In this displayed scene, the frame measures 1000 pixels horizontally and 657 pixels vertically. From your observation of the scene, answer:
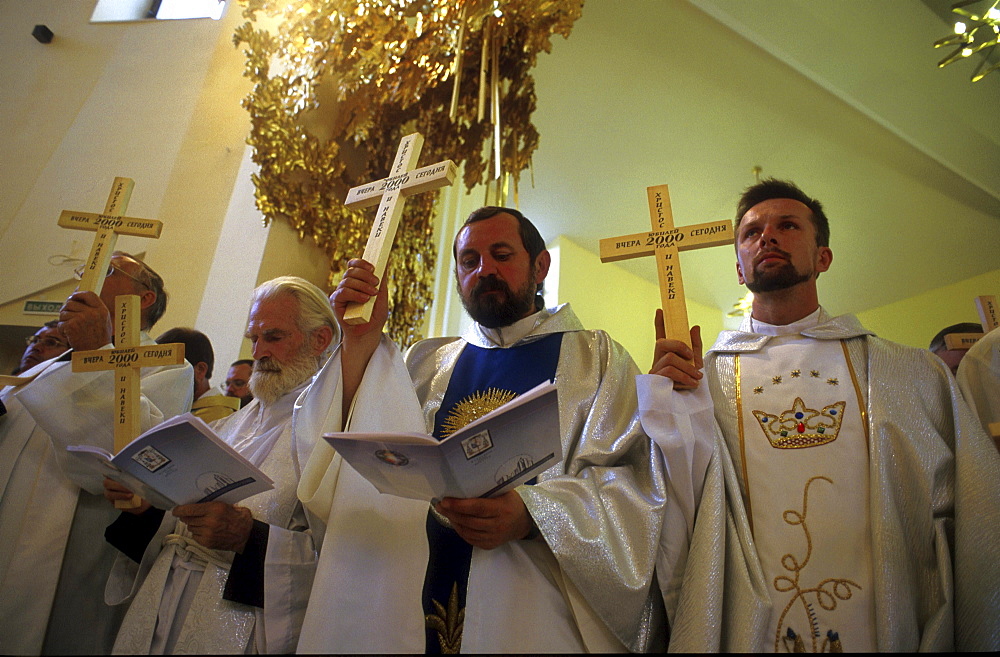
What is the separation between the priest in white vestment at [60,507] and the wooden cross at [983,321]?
3047 mm

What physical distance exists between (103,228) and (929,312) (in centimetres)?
844

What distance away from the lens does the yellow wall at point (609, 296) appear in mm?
8844

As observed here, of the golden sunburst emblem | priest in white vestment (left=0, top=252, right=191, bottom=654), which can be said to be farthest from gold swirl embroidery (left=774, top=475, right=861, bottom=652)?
priest in white vestment (left=0, top=252, right=191, bottom=654)

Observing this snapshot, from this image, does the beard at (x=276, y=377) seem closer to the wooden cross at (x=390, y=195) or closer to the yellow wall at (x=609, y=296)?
the wooden cross at (x=390, y=195)

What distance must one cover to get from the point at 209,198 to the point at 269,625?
3.54 metres

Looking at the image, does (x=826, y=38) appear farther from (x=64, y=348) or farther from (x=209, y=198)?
(x=64, y=348)

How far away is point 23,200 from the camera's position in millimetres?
5062

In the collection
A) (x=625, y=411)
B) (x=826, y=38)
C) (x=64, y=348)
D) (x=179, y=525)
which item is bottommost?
(x=179, y=525)

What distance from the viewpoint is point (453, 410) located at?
246 cm

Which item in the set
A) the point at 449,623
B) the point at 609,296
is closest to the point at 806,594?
the point at 449,623

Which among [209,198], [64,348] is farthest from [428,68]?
[64,348]

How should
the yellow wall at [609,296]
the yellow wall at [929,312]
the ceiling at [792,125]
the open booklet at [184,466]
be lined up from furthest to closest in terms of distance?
1. the yellow wall at [609,296]
2. the yellow wall at [929,312]
3. the ceiling at [792,125]
4. the open booklet at [184,466]

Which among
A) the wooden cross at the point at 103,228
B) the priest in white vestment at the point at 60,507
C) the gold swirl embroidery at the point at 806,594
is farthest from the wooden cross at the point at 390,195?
the gold swirl embroidery at the point at 806,594

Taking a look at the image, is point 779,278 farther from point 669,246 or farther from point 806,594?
point 806,594
